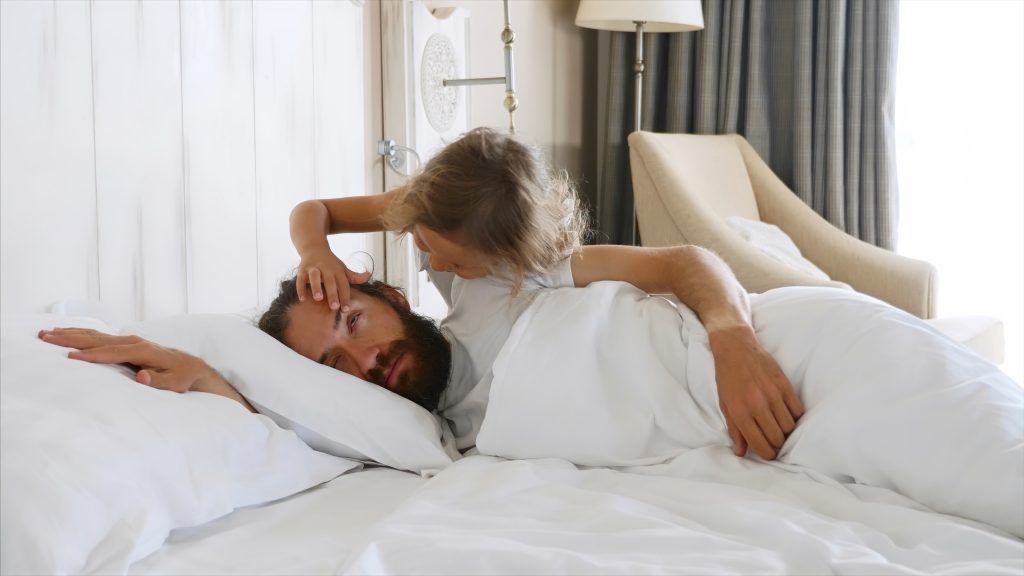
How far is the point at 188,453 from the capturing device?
0.88 m

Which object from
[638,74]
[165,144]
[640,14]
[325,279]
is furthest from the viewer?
[638,74]

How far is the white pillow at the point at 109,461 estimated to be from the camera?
730 mm

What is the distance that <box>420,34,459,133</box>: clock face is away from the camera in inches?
88.0

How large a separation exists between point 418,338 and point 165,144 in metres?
0.50

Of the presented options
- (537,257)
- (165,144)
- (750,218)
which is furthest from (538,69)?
(537,257)

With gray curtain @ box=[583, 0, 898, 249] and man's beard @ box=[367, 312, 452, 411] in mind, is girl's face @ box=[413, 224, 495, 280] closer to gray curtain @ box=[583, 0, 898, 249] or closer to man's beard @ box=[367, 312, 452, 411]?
man's beard @ box=[367, 312, 452, 411]

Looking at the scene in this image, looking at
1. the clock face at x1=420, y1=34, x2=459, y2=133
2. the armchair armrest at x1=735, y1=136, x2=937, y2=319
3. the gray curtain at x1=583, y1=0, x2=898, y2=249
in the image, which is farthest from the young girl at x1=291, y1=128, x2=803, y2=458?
the gray curtain at x1=583, y1=0, x2=898, y2=249

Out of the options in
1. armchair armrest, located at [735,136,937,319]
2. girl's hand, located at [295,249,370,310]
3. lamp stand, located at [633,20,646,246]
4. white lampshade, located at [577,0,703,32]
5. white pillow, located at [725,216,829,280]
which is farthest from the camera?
lamp stand, located at [633,20,646,246]

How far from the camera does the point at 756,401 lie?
3.26 ft

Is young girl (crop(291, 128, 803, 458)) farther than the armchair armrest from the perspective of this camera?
No

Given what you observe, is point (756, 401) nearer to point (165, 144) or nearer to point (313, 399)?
point (313, 399)

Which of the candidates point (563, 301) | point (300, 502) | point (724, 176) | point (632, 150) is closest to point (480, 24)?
point (632, 150)

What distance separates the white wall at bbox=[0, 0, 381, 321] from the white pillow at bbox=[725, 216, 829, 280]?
132 cm

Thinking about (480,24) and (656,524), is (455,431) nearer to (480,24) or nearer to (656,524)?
(656,524)
